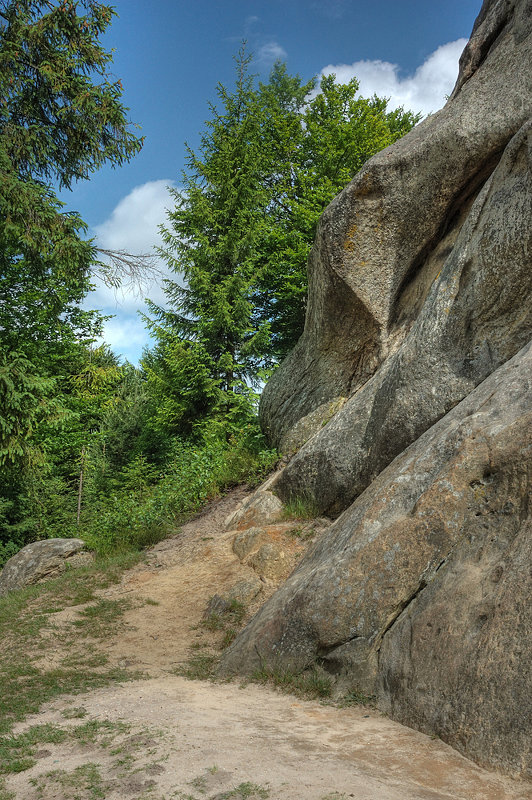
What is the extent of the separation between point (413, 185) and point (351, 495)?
16.1 feet

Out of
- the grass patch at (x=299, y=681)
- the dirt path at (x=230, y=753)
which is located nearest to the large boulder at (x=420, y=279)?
the grass patch at (x=299, y=681)

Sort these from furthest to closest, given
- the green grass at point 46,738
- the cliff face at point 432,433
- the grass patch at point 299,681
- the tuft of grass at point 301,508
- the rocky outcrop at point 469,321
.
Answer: the tuft of grass at point 301,508 < the rocky outcrop at point 469,321 < the grass patch at point 299,681 < the cliff face at point 432,433 < the green grass at point 46,738

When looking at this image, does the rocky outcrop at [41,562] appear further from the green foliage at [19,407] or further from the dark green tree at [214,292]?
Result: the dark green tree at [214,292]

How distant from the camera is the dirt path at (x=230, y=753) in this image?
322 cm

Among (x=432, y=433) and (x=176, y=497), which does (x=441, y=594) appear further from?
(x=176, y=497)

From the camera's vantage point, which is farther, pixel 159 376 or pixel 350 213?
pixel 159 376

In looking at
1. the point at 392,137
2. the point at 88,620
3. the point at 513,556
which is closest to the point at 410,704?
the point at 513,556

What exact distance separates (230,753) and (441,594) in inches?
74.6

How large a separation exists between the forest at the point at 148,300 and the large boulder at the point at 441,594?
620 centimetres

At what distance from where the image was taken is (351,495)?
8500 millimetres

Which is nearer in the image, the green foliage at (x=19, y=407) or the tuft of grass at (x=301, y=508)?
the tuft of grass at (x=301, y=508)

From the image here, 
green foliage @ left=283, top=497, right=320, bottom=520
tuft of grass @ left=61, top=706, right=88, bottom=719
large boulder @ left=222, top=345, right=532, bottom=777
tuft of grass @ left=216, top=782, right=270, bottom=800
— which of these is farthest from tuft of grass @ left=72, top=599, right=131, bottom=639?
tuft of grass @ left=216, top=782, right=270, bottom=800

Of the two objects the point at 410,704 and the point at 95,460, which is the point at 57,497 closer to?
the point at 95,460

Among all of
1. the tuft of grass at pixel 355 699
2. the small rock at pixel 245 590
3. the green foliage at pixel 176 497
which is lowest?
the tuft of grass at pixel 355 699
